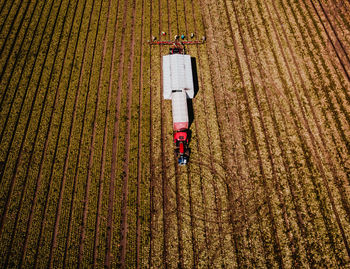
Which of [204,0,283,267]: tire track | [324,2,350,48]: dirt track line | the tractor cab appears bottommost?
[204,0,283,267]: tire track

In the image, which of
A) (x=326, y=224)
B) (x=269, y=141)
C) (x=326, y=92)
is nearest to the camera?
(x=326, y=224)

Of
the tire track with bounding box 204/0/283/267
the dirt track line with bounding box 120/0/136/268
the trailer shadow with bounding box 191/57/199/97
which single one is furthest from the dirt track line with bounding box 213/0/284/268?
the dirt track line with bounding box 120/0/136/268

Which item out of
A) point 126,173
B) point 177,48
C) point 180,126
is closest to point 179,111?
point 180,126

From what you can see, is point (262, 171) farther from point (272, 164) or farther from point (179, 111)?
point (179, 111)

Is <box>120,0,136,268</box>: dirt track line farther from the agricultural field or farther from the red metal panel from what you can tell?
the red metal panel

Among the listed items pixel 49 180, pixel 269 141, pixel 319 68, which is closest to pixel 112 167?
pixel 49 180

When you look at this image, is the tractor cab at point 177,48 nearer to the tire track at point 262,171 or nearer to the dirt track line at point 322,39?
the tire track at point 262,171

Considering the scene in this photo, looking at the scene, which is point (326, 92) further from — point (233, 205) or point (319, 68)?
point (233, 205)
